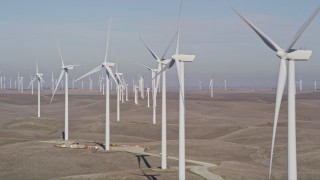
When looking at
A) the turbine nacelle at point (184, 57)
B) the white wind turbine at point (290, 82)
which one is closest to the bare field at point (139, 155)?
the turbine nacelle at point (184, 57)

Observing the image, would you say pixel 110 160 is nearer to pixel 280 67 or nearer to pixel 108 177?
pixel 108 177

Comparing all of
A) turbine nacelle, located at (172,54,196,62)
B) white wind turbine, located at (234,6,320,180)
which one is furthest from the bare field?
white wind turbine, located at (234,6,320,180)

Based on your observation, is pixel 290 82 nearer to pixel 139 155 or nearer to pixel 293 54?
pixel 293 54

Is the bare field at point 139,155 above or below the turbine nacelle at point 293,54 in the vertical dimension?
below

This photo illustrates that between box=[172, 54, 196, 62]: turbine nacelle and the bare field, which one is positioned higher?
box=[172, 54, 196, 62]: turbine nacelle

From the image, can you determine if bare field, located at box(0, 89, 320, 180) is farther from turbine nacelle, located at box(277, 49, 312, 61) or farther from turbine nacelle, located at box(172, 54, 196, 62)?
turbine nacelle, located at box(277, 49, 312, 61)

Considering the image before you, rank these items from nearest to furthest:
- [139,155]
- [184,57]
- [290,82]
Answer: [290,82] < [184,57] < [139,155]

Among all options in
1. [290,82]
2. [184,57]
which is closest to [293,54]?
[290,82]

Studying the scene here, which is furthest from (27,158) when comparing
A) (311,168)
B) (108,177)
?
(311,168)

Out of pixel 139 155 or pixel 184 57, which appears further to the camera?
pixel 139 155

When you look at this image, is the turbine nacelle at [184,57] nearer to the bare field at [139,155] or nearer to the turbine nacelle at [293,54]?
the bare field at [139,155]

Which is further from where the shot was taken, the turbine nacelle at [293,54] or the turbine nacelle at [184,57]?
the turbine nacelle at [184,57]
